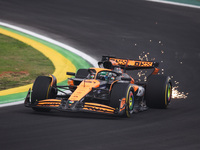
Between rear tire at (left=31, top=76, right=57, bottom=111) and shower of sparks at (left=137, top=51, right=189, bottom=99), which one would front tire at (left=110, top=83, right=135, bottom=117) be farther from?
shower of sparks at (left=137, top=51, right=189, bottom=99)

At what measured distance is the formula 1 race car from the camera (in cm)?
1231

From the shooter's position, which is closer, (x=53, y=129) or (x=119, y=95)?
(x=53, y=129)

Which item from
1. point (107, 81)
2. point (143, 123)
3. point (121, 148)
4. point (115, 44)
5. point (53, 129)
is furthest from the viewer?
point (115, 44)

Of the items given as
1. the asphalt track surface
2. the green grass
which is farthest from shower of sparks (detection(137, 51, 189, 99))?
the green grass

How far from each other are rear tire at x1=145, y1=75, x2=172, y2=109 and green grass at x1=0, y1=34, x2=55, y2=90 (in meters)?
4.30

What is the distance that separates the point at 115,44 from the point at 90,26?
2847 mm

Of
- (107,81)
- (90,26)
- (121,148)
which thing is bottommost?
(121,148)

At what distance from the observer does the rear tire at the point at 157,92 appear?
14102 millimetres

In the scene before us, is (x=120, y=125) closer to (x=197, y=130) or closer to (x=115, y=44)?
(x=197, y=130)

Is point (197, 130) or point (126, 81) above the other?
point (126, 81)

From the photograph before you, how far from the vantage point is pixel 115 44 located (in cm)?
2223

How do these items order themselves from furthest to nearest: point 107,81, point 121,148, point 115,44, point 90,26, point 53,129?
1. point 90,26
2. point 115,44
3. point 107,81
4. point 53,129
5. point 121,148

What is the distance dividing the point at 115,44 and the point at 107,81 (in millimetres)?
8735

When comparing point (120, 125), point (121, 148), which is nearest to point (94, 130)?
point (120, 125)
